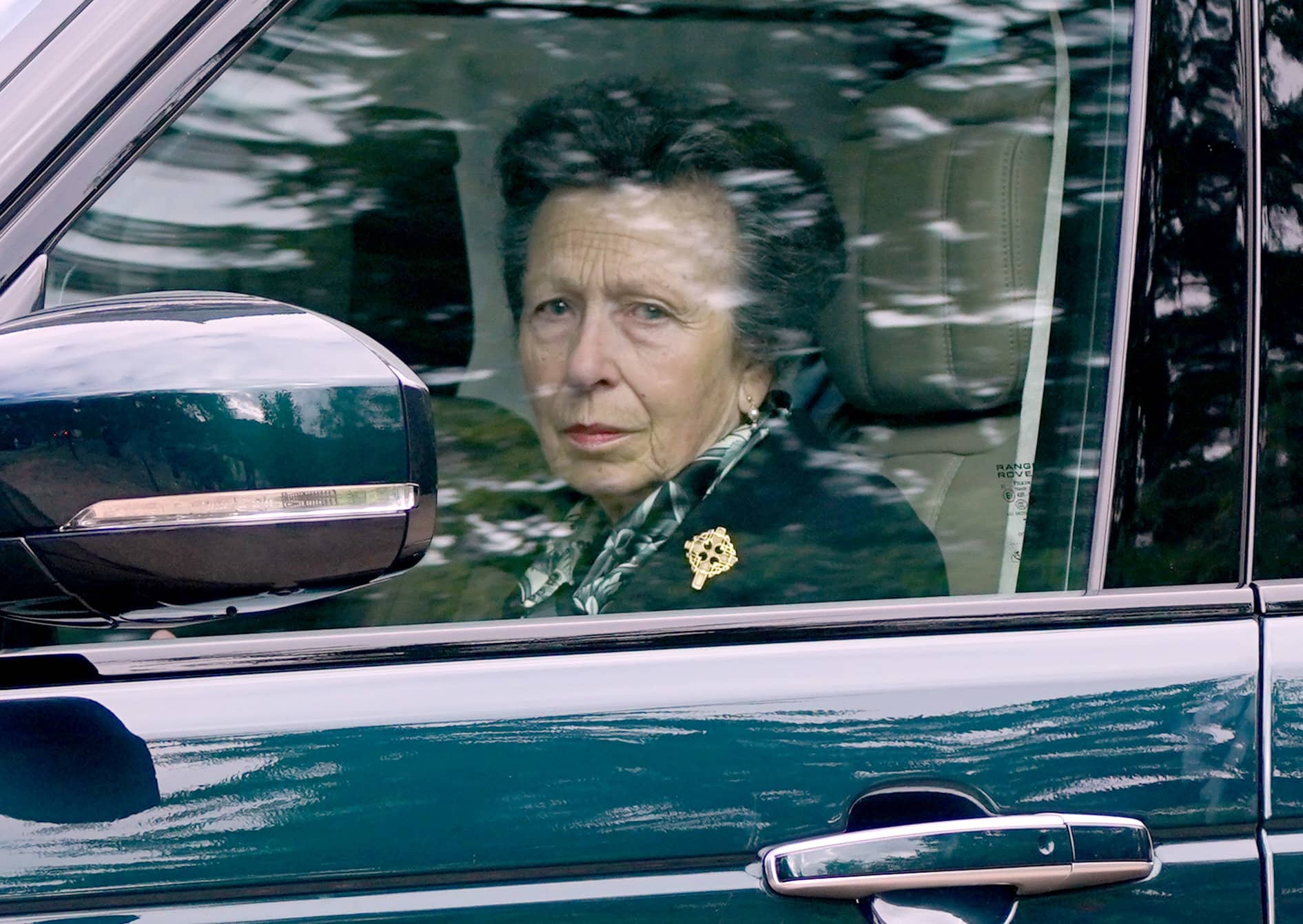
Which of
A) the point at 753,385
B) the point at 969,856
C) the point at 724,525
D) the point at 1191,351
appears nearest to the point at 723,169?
the point at 753,385

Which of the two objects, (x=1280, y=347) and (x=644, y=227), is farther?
(x=644, y=227)

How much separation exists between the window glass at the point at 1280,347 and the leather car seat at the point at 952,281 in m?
0.22

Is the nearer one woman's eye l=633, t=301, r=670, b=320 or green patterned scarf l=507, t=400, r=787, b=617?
green patterned scarf l=507, t=400, r=787, b=617

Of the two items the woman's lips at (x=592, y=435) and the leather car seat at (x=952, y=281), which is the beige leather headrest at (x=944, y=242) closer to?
the leather car seat at (x=952, y=281)

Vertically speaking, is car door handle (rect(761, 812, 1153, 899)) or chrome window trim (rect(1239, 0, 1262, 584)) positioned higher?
chrome window trim (rect(1239, 0, 1262, 584))

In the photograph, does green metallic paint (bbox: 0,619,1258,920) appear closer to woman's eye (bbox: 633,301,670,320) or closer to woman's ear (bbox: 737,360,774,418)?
woman's ear (bbox: 737,360,774,418)

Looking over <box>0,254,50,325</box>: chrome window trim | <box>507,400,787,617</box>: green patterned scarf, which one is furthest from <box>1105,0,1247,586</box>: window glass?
<box>0,254,50,325</box>: chrome window trim

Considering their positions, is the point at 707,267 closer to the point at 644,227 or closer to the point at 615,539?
the point at 644,227

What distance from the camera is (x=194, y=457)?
96 cm

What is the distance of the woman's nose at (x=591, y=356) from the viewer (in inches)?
61.2

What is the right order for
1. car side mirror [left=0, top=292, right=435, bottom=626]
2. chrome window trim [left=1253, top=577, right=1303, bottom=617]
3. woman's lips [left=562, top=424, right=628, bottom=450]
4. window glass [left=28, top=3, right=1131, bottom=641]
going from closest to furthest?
1. car side mirror [left=0, top=292, right=435, bottom=626]
2. chrome window trim [left=1253, top=577, right=1303, bottom=617]
3. window glass [left=28, top=3, right=1131, bottom=641]
4. woman's lips [left=562, top=424, right=628, bottom=450]

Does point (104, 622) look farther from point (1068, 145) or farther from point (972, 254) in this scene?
point (1068, 145)

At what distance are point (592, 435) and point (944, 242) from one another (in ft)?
1.49

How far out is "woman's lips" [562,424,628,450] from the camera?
151 centimetres
